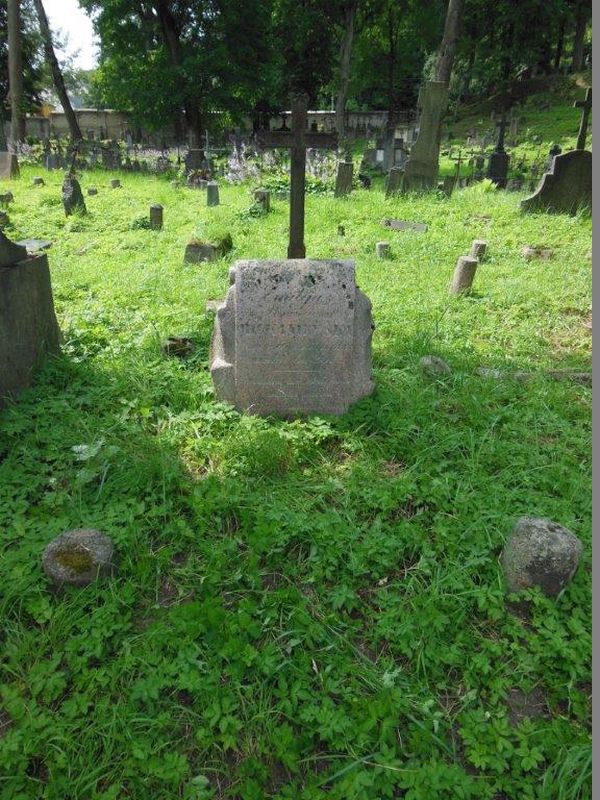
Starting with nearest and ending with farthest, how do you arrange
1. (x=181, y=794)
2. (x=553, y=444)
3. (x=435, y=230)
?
(x=181, y=794)
(x=553, y=444)
(x=435, y=230)

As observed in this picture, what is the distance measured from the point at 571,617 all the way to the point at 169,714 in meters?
1.65

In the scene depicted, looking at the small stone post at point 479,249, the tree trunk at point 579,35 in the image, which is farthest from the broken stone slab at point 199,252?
the tree trunk at point 579,35

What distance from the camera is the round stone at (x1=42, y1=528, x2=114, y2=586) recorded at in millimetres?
2318

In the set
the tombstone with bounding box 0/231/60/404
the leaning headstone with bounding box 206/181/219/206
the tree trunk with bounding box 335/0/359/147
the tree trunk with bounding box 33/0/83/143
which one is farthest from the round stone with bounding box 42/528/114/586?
the tree trunk with bounding box 335/0/359/147

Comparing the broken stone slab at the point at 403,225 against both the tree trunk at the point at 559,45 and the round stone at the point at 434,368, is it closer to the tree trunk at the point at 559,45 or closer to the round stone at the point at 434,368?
the round stone at the point at 434,368

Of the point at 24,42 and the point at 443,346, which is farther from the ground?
the point at 24,42

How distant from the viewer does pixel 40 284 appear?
3.92m

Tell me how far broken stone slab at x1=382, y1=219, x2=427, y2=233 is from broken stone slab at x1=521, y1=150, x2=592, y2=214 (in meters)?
2.10

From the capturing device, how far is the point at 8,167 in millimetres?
15391

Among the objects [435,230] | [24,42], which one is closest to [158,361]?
[435,230]

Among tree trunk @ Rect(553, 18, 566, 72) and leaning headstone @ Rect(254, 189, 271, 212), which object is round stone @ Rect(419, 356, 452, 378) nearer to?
leaning headstone @ Rect(254, 189, 271, 212)

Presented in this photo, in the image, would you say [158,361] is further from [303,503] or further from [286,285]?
[303,503]

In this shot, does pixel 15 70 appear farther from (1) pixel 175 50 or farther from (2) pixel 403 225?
(2) pixel 403 225

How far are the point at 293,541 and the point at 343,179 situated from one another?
10672 mm
